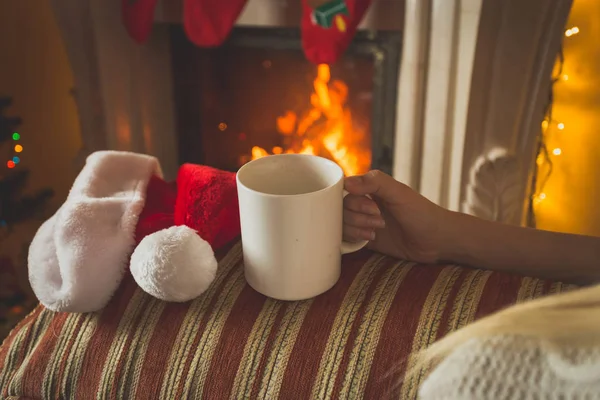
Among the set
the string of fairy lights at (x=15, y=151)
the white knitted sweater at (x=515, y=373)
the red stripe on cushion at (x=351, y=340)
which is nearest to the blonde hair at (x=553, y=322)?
the white knitted sweater at (x=515, y=373)

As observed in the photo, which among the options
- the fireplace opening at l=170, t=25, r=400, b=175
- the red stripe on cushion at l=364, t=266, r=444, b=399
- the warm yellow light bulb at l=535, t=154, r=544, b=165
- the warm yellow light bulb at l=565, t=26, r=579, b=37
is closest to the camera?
the red stripe on cushion at l=364, t=266, r=444, b=399

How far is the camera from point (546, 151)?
145 cm

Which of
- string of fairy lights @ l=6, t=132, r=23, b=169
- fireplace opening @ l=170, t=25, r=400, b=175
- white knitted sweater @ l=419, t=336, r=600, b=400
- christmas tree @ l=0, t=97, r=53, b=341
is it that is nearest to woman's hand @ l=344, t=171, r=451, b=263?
white knitted sweater @ l=419, t=336, r=600, b=400

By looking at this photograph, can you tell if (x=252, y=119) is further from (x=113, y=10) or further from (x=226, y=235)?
(x=226, y=235)

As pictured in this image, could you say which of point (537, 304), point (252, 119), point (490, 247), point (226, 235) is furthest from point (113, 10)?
point (537, 304)

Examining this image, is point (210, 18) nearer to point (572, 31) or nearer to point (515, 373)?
point (572, 31)

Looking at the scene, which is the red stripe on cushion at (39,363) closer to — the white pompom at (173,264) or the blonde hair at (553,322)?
the white pompom at (173,264)

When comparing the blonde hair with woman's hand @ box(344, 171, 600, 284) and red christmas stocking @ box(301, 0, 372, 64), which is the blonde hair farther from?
red christmas stocking @ box(301, 0, 372, 64)

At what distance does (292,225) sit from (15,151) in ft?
4.97

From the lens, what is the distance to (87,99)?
1.86 meters

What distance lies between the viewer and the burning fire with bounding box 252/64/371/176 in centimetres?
182

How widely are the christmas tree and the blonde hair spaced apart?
4.94 ft

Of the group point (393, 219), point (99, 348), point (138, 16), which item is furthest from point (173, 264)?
point (138, 16)

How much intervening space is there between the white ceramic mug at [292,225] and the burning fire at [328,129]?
3.78ft
